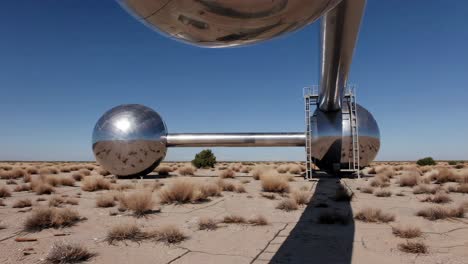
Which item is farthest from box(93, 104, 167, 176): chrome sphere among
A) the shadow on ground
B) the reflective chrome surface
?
the shadow on ground

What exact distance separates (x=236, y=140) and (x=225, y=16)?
1517 centimetres

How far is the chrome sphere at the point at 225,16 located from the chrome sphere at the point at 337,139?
13.8m

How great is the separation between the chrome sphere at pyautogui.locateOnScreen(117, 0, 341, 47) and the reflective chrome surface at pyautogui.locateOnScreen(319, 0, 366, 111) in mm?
4805

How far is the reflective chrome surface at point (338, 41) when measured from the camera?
5.95 m

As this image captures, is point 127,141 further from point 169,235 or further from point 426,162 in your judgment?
point 426,162

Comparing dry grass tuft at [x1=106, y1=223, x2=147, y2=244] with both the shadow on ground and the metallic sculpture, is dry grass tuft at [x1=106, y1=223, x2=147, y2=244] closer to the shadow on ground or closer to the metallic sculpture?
the shadow on ground

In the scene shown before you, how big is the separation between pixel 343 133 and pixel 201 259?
12.0m

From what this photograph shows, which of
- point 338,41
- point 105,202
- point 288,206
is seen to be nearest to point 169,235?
point 288,206

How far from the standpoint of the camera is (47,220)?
5.95m

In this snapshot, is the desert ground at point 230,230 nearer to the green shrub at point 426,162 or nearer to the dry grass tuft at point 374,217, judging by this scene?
the dry grass tuft at point 374,217

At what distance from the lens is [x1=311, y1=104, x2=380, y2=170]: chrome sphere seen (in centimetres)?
1472

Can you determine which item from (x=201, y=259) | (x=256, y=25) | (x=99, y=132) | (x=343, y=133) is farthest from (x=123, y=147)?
(x=256, y=25)

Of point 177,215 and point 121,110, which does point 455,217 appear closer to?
point 177,215

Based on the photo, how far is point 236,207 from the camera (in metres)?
7.77
